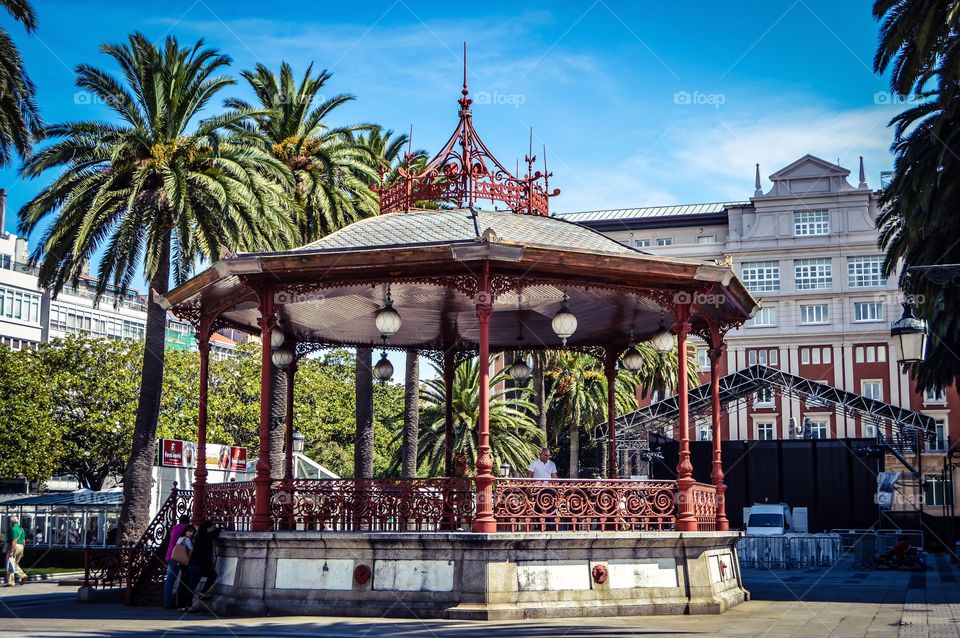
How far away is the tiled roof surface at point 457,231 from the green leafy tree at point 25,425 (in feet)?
129

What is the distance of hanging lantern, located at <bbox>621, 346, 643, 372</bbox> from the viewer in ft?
68.6

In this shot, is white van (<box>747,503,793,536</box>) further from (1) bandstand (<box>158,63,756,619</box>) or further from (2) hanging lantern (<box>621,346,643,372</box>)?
(1) bandstand (<box>158,63,756,619</box>)

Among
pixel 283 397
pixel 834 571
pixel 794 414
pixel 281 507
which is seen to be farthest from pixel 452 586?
pixel 794 414

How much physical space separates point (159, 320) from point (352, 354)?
160 feet

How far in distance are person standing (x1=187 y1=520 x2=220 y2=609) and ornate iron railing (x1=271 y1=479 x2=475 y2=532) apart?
1.30m

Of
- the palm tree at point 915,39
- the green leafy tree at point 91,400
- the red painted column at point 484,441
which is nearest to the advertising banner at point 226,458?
the red painted column at point 484,441

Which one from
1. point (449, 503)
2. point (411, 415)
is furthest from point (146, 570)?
point (411, 415)

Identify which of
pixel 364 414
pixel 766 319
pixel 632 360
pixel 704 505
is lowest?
pixel 704 505

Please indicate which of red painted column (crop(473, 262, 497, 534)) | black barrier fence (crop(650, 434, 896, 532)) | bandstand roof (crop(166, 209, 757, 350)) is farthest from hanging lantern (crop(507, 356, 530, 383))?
black barrier fence (crop(650, 434, 896, 532))

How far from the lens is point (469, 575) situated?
15023mm

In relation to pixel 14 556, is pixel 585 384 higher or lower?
higher

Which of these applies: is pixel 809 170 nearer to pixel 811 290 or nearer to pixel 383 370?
pixel 811 290

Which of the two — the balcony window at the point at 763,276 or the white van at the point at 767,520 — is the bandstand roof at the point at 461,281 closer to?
the white van at the point at 767,520

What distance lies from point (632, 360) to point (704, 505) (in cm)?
395
